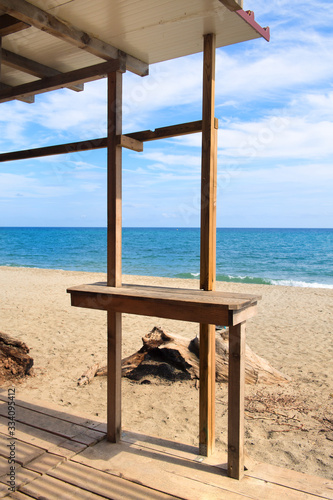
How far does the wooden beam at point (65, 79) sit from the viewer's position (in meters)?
2.44

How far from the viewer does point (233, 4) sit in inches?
74.9

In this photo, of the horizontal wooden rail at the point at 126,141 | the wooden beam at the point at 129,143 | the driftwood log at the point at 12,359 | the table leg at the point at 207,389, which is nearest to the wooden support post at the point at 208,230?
the table leg at the point at 207,389

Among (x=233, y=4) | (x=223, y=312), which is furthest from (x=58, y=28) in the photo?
(x=223, y=312)

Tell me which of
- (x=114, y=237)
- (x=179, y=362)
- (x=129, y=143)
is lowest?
(x=179, y=362)

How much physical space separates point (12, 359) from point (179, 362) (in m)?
1.89

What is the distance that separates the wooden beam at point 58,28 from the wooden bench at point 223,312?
1.57 metres

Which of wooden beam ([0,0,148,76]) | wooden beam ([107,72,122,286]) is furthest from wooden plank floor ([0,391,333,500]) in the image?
wooden beam ([0,0,148,76])

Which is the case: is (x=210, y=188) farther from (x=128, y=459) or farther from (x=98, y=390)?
(x=98, y=390)

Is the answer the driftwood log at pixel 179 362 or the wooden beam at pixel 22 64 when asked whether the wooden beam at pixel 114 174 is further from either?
the driftwood log at pixel 179 362

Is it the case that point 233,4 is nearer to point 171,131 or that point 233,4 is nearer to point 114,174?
point 171,131

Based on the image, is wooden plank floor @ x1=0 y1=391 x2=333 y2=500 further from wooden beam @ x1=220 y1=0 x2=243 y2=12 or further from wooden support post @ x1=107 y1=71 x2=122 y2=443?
wooden beam @ x1=220 y1=0 x2=243 y2=12

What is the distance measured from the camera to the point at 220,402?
3.84 meters

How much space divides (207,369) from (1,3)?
235 cm

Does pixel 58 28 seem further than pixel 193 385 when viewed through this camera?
A: No
